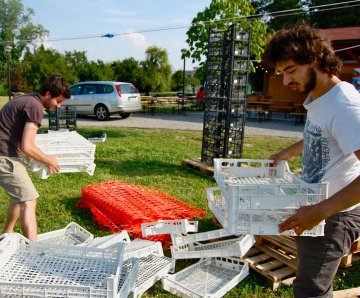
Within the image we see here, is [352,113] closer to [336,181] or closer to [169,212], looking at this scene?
[336,181]

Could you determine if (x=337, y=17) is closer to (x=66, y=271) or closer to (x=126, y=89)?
(x=126, y=89)

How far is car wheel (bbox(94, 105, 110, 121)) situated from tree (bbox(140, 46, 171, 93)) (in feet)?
44.0

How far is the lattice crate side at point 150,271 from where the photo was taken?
2.93 metres

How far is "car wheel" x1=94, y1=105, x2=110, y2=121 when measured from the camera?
1586 centimetres

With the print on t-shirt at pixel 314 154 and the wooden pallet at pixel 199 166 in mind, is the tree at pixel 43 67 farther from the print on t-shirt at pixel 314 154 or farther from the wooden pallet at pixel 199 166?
the print on t-shirt at pixel 314 154

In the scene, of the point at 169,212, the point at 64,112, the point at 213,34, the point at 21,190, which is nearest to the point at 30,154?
the point at 21,190

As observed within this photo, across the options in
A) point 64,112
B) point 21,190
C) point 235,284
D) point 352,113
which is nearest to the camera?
point 352,113

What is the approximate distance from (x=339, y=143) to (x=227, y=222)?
744 mm

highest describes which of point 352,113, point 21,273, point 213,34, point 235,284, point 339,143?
point 213,34

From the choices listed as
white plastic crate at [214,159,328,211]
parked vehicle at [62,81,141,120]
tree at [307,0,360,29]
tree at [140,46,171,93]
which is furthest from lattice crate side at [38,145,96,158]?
tree at [307,0,360,29]

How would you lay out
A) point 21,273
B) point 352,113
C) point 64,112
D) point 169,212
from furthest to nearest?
point 64,112, point 169,212, point 21,273, point 352,113

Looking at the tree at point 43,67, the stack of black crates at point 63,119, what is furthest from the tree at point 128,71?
the stack of black crates at point 63,119

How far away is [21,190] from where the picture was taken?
136 inches

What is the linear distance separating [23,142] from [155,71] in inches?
1075
